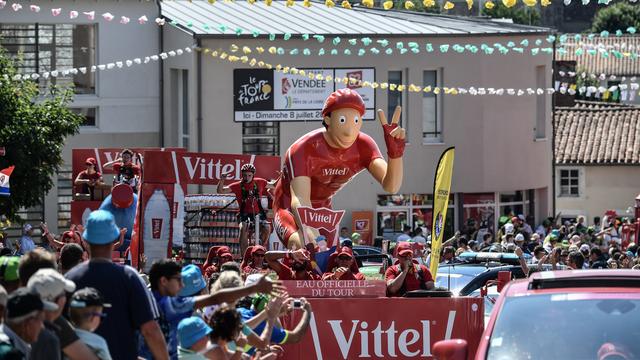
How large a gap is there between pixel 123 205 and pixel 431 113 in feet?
65.3

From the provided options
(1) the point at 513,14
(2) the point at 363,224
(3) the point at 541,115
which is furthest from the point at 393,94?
(1) the point at 513,14

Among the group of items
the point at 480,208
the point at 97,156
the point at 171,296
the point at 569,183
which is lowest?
the point at 480,208

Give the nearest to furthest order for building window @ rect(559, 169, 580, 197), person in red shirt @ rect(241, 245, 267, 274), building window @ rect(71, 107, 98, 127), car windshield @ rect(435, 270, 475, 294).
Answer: person in red shirt @ rect(241, 245, 267, 274) < car windshield @ rect(435, 270, 475, 294) < building window @ rect(71, 107, 98, 127) < building window @ rect(559, 169, 580, 197)

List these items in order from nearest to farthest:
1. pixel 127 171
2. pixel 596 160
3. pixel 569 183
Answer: pixel 127 171 < pixel 596 160 < pixel 569 183

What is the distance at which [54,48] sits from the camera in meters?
36.3

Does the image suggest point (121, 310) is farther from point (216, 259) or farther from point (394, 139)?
point (394, 139)

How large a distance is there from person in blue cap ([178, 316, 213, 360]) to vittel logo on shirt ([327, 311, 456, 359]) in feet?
11.7

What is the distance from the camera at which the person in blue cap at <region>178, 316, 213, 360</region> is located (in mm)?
8789

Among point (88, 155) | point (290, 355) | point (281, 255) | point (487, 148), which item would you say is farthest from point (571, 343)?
point (487, 148)

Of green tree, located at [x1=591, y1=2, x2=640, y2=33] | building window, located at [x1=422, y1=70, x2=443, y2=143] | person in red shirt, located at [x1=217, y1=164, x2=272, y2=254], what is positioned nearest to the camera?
person in red shirt, located at [x1=217, y1=164, x2=272, y2=254]

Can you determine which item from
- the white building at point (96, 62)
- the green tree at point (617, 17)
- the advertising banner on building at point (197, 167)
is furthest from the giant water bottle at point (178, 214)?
the green tree at point (617, 17)

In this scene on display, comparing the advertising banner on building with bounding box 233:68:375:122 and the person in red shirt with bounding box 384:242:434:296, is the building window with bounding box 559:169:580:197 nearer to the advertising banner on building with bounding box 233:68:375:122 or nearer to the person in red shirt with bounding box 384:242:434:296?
the advertising banner on building with bounding box 233:68:375:122

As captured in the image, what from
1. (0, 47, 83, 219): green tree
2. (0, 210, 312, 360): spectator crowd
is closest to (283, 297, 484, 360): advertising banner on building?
(0, 210, 312, 360): spectator crowd

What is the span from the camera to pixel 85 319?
8.11 m
